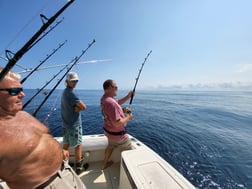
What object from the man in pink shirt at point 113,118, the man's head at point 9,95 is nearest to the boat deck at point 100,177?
the man in pink shirt at point 113,118

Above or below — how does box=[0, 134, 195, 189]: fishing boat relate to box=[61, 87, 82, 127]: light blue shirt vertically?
below

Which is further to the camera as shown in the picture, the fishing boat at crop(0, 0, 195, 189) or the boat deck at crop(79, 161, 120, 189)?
the boat deck at crop(79, 161, 120, 189)

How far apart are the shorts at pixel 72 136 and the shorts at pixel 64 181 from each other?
104cm

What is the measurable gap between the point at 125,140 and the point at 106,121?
501 mm

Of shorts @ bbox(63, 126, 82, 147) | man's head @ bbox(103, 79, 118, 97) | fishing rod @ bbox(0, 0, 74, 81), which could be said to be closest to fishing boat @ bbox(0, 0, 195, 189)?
fishing rod @ bbox(0, 0, 74, 81)

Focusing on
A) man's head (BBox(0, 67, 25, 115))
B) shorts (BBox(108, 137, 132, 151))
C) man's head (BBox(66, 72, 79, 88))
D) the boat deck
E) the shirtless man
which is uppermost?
man's head (BBox(66, 72, 79, 88))

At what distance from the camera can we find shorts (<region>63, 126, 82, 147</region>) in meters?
2.35

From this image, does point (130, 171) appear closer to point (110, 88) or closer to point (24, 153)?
point (24, 153)

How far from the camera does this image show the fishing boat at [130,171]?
54.9 inches

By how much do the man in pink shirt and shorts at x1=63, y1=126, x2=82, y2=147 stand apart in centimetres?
53

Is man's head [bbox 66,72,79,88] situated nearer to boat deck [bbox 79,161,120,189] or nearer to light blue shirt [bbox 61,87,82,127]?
light blue shirt [bbox 61,87,82,127]

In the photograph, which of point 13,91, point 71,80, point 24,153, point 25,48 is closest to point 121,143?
point 71,80

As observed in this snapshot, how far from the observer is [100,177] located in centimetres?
246

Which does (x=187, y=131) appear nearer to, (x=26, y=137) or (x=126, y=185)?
(x=126, y=185)
